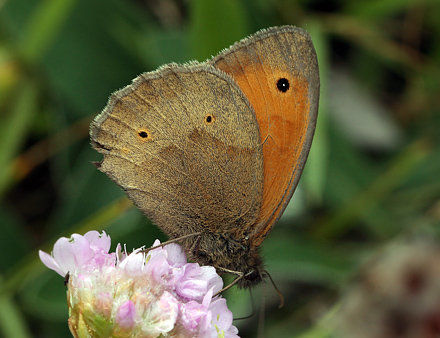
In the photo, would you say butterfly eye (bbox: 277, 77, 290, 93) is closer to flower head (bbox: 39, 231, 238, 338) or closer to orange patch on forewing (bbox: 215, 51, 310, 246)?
orange patch on forewing (bbox: 215, 51, 310, 246)

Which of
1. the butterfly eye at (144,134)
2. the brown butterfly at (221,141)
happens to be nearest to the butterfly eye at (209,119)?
the brown butterfly at (221,141)

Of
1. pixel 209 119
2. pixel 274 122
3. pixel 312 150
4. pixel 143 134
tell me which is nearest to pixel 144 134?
pixel 143 134

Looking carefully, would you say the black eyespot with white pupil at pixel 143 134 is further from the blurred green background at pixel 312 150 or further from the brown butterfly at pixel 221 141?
the blurred green background at pixel 312 150

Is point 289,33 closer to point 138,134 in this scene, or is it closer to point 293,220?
point 138,134

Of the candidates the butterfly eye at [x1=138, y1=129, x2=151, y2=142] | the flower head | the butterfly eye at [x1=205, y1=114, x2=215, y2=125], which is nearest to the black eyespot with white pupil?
the butterfly eye at [x1=138, y1=129, x2=151, y2=142]

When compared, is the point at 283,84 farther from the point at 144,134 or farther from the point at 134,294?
the point at 134,294

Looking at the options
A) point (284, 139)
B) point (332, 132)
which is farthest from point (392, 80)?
point (284, 139)

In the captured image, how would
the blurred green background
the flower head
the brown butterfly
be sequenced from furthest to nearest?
1. the blurred green background
2. the brown butterfly
3. the flower head
